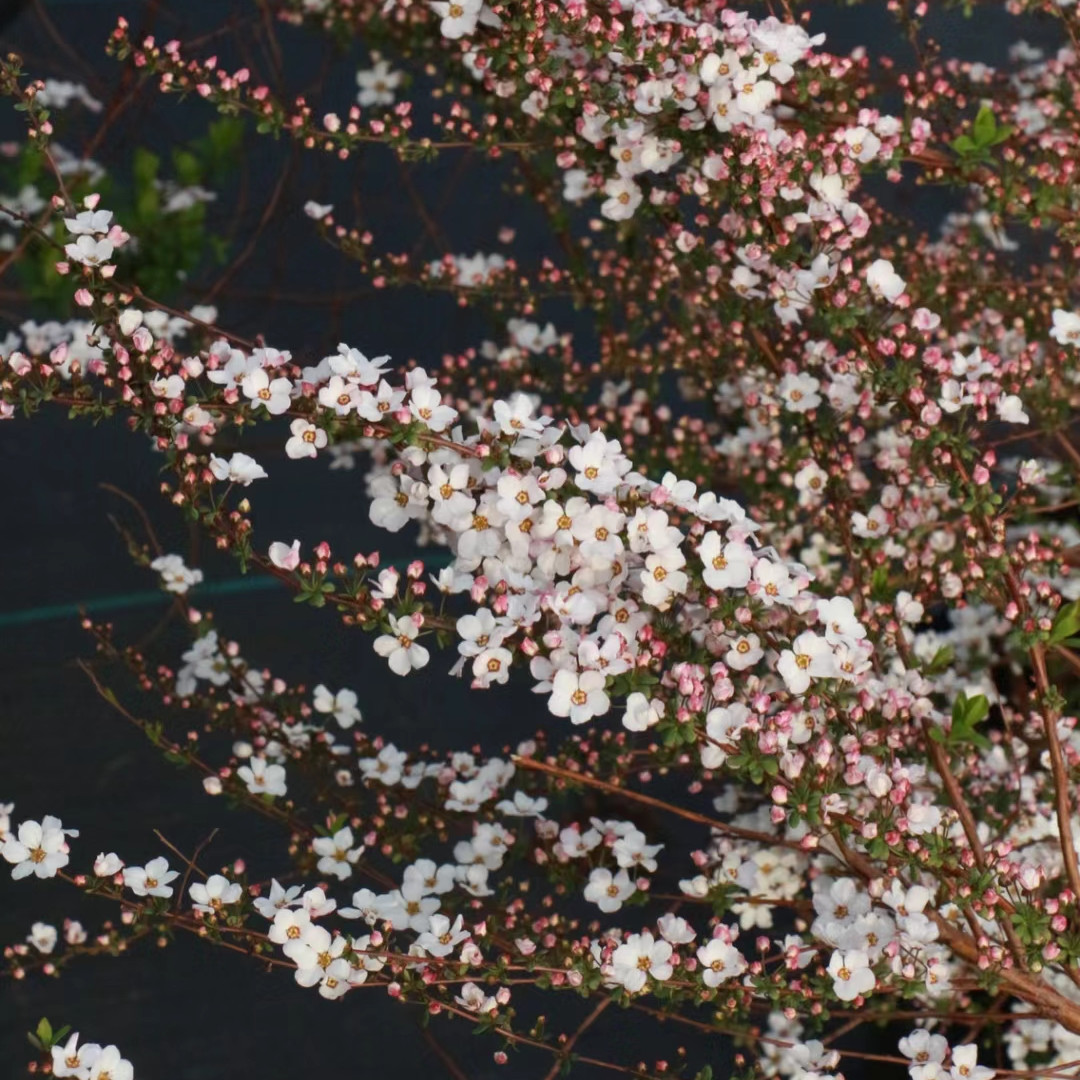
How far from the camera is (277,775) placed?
1311 mm

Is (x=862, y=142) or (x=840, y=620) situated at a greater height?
(x=862, y=142)

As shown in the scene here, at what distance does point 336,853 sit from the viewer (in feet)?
4.17

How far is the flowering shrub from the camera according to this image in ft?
3.05

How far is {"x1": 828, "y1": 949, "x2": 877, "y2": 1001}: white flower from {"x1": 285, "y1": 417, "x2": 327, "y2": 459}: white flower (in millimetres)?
446

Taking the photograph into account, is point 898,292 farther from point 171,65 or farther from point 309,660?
point 309,660

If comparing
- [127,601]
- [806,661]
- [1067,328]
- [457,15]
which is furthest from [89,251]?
[127,601]

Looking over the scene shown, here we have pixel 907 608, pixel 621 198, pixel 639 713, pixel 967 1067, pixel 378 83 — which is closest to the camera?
pixel 639 713

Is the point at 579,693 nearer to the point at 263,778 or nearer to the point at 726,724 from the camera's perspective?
the point at 726,724

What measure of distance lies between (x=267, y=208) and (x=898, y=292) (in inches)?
72.9

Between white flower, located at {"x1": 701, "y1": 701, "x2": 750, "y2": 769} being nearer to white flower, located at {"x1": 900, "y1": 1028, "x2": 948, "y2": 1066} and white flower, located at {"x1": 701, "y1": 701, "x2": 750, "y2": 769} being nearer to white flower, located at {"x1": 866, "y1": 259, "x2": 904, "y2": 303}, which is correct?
white flower, located at {"x1": 900, "y1": 1028, "x2": 948, "y2": 1066}

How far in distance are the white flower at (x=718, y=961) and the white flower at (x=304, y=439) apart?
396mm

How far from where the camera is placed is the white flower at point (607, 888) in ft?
3.83

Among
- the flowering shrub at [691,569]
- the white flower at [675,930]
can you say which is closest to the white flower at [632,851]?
the flowering shrub at [691,569]

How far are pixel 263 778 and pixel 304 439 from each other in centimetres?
43
